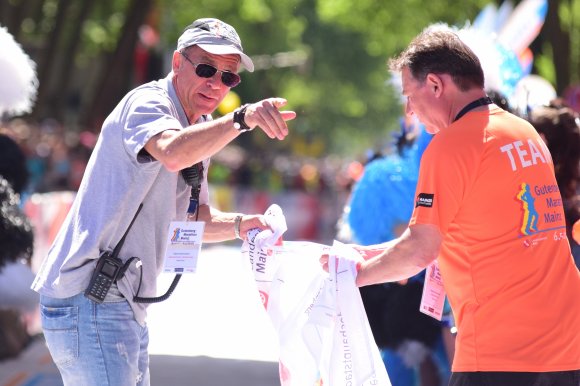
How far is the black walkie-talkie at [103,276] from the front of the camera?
3.89 metres

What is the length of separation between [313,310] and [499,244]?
883mm

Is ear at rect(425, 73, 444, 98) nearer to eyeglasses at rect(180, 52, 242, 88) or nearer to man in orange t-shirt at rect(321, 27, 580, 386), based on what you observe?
man in orange t-shirt at rect(321, 27, 580, 386)

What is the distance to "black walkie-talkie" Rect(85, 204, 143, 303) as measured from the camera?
12.8 feet

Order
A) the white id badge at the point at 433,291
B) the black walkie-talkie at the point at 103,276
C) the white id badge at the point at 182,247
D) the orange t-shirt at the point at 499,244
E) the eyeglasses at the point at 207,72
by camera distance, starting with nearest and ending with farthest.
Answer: the orange t-shirt at the point at 499,244 → the black walkie-talkie at the point at 103,276 → the white id badge at the point at 182,247 → the eyeglasses at the point at 207,72 → the white id badge at the point at 433,291

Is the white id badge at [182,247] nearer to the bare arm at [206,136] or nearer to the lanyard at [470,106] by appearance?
the bare arm at [206,136]

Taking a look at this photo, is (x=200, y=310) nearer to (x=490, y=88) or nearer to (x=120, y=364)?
(x=490, y=88)

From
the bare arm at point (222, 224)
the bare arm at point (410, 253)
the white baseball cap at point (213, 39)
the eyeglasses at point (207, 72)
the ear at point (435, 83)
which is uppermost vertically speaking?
the white baseball cap at point (213, 39)

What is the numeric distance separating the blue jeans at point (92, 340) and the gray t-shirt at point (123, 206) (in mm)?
52

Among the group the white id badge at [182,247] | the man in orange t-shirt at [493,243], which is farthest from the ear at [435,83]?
the white id badge at [182,247]

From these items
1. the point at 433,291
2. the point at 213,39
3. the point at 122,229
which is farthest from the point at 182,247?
the point at 433,291

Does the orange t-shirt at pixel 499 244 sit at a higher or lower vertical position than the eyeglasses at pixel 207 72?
lower

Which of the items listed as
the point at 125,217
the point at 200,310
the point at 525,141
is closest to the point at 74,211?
the point at 125,217

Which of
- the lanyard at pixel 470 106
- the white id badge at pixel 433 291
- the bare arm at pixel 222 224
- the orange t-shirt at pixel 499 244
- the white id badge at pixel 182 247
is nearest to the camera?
the orange t-shirt at pixel 499 244

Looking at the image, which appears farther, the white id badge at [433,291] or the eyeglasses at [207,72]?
the white id badge at [433,291]
